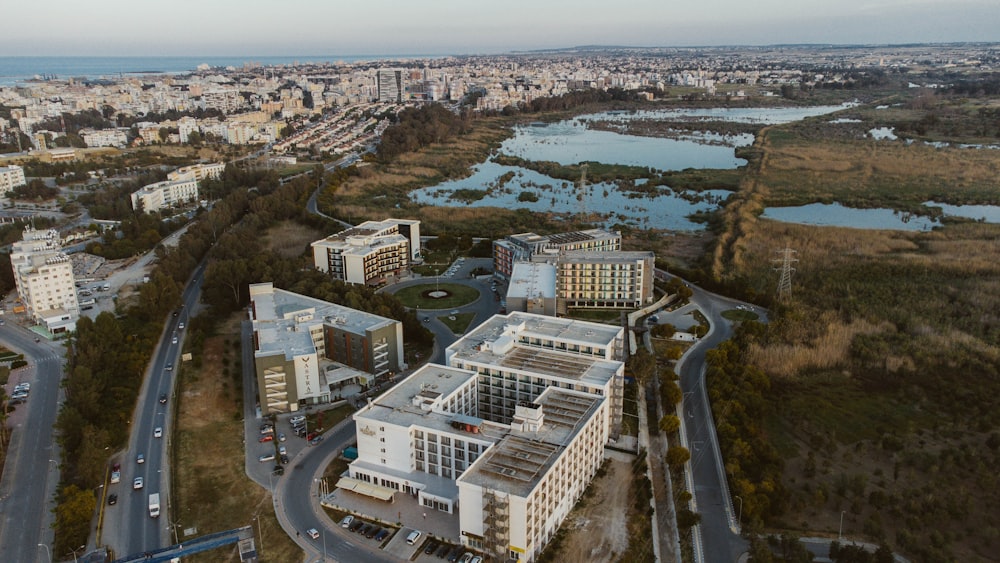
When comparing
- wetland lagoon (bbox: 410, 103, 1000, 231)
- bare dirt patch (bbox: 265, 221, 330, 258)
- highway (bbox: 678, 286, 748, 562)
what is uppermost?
→ wetland lagoon (bbox: 410, 103, 1000, 231)

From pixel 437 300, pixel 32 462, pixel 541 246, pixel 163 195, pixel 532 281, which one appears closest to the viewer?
pixel 32 462

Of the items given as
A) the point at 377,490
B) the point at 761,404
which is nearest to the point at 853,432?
the point at 761,404

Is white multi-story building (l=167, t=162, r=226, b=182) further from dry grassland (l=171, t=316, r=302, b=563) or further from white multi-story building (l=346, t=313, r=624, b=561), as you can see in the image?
white multi-story building (l=346, t=313, r=624, b=561)

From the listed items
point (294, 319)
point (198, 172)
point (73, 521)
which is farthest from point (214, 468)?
point (198, 172)

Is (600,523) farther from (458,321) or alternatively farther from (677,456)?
(458,321)

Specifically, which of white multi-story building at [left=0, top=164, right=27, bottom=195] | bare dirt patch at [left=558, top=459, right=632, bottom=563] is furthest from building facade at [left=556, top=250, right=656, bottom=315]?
white multi-story building at [left=0, top=164, right=27, bottom=195]

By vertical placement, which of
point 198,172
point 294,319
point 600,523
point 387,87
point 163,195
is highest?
point 387,87

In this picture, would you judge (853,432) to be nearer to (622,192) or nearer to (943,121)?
(622,192)
